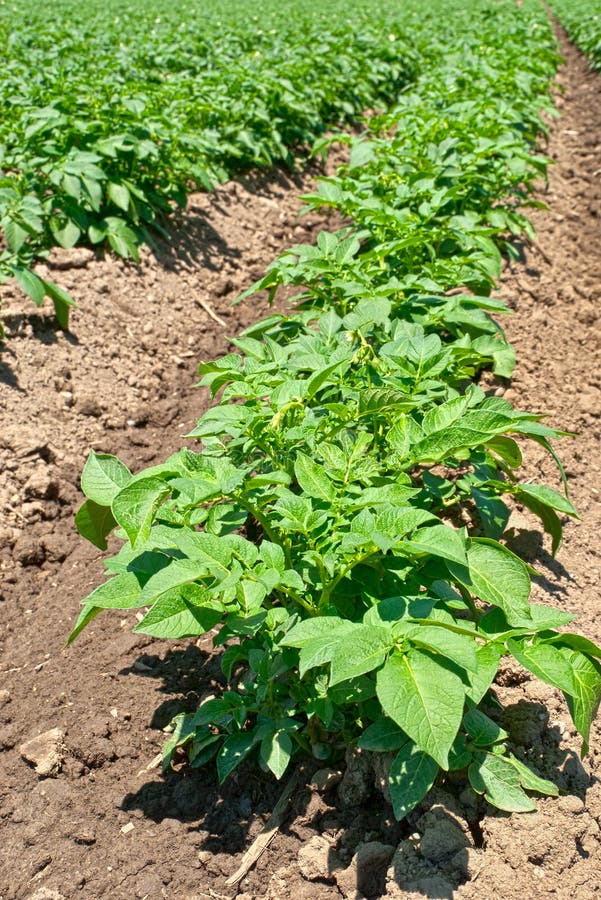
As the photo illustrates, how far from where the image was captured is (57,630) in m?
2.74

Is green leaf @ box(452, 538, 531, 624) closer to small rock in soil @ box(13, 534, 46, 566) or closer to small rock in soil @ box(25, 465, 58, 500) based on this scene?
small rock in soil @ box(13, 534, 46, 566)

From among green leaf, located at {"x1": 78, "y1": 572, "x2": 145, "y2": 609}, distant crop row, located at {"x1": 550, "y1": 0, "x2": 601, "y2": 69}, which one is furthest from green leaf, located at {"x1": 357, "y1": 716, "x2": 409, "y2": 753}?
distant crop row, located at {"x1": 550, "y1": 0, "x2": 601, "y2": 69}

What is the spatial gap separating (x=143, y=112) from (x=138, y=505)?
3.91 m

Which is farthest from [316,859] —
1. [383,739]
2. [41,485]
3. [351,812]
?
[41,485]

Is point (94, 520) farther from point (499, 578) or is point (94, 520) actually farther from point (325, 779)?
point (499, 578)

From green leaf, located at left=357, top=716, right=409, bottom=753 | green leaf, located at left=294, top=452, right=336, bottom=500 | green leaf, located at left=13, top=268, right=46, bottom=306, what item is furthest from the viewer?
green leaf, located at left=13, top=268, right=46, bottom=306

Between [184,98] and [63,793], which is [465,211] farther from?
[63,793]

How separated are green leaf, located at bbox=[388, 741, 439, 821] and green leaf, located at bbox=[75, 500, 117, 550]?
3.14ft

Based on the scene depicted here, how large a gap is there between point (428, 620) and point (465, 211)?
123 inches

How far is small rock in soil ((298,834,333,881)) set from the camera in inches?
73.3

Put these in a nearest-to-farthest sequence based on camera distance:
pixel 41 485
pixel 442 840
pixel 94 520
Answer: pixel 442 840 < pixel 94 520 < pixel 41 485

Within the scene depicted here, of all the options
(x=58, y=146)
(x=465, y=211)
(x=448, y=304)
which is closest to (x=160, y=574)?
(x=448, y=304)

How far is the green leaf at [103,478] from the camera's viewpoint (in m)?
2.05

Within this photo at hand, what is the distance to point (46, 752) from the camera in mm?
2213
